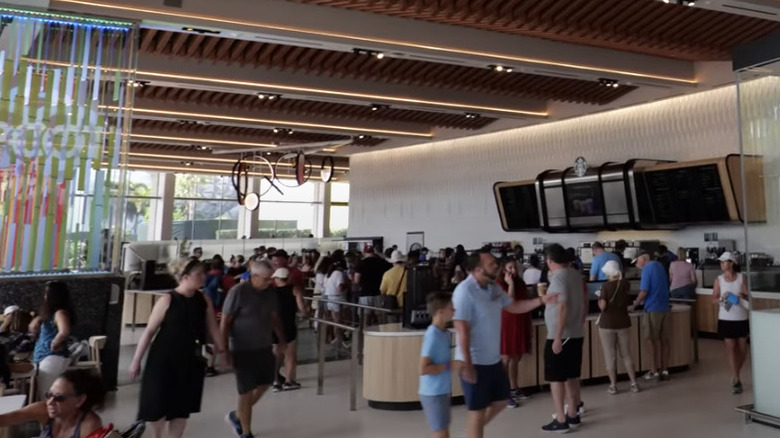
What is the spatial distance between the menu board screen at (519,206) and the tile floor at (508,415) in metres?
7.20

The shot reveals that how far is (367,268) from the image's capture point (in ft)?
29.4

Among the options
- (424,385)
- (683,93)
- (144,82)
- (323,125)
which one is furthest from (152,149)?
(424,385)

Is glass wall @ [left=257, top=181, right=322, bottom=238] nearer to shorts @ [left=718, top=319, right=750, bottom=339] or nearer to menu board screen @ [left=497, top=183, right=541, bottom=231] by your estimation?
menu board screen @ [left=497, top=183, right=541, bottom=231]

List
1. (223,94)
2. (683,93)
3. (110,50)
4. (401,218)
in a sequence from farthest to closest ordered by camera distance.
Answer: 1. (401,218)
2. (223,94)
3. (683,93)
4. (110,50)

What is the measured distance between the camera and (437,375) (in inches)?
142

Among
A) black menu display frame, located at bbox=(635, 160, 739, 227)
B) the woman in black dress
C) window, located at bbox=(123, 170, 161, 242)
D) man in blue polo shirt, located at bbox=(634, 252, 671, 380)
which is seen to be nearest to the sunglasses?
the woman in black dress

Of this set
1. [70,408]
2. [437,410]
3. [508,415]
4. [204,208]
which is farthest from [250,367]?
[204,208]

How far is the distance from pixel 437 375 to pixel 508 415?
2.34 metres

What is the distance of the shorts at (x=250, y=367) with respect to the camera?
448 cm

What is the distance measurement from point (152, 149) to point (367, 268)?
13.5m

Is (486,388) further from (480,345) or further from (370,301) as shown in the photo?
(370,301)

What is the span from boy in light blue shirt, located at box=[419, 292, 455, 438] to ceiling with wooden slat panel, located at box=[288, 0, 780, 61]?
5051 millimetres

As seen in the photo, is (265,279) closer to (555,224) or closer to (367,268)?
(367,268)

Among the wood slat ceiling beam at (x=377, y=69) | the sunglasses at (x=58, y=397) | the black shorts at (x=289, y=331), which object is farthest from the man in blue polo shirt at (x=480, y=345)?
the wood slat ceiling beam at (x=377, y=69)
